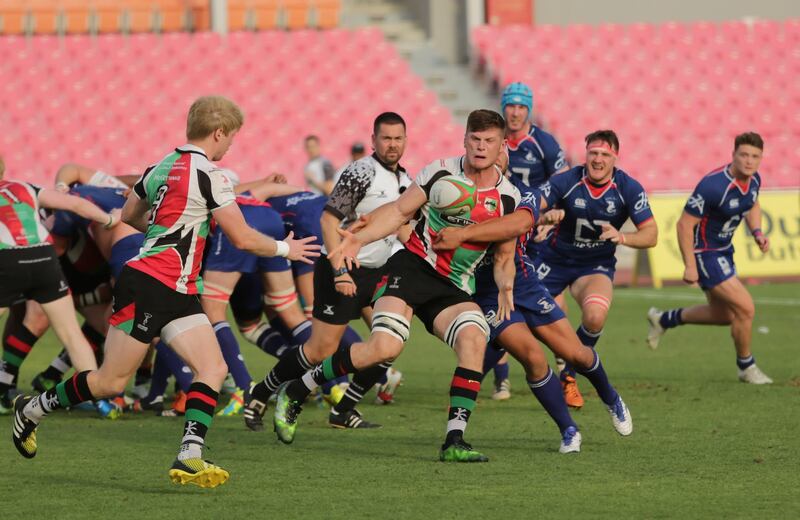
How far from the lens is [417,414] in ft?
31.4

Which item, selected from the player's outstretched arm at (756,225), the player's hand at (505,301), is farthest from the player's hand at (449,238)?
the player's outstretched arm at (756,225)

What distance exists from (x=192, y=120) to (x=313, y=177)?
45.5 ft

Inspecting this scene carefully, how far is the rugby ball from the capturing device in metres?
7.51

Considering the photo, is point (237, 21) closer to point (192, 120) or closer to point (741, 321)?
point (741, 321)

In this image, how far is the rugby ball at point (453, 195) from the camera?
296 inches

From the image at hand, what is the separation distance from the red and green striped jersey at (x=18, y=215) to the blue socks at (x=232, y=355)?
4.77 ft

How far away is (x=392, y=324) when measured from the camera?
7531 mm

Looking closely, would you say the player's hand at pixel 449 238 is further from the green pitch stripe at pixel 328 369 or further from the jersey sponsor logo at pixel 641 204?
the jersey sponsor logo at pixel 641 204

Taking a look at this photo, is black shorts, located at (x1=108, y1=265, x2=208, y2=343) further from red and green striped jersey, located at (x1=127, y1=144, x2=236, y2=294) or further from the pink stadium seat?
the pink stadium seat

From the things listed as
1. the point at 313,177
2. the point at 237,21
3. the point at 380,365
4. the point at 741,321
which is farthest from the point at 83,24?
the point at 380,365

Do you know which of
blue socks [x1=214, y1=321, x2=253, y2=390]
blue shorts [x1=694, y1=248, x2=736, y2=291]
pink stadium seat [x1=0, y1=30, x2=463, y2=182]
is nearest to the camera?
blue socks [x1=214, y1=321, x2=253, y2=390]

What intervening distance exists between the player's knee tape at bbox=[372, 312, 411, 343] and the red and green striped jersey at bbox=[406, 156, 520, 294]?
14.9 inches

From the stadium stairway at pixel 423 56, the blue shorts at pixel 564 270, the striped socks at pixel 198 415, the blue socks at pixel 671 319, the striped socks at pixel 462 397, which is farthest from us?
the stadium stairway at pixel 423 56

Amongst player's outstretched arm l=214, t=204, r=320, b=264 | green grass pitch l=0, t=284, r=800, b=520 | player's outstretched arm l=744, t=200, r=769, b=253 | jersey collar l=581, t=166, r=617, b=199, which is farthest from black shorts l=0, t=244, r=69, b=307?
player's outstretched arm l=744, t=200, r=769, b=253
